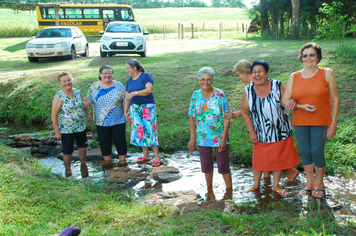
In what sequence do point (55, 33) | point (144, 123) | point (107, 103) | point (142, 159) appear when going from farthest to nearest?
point (55, 33) → point (142, 159) → point (144, 123) → point (107, 103)

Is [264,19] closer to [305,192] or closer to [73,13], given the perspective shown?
[73,13]

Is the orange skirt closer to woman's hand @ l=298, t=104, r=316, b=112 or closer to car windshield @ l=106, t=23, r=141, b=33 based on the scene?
woman's hand @ l=298, t=104, r=316, b=112

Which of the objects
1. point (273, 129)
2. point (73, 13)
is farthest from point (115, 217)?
point (73, 13)

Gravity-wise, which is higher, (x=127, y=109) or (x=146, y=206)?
(x=127, y=109)

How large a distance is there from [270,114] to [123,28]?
14401 millimetres

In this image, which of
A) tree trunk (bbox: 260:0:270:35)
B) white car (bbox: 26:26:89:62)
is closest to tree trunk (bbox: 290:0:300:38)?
tree trunk (bbox: 260:0:270:35)

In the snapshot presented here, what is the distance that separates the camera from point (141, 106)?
→ 6258 mm

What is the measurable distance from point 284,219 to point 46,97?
832cm

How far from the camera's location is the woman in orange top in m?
4.21

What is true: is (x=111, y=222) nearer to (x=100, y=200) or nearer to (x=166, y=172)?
(x=100, y=200)

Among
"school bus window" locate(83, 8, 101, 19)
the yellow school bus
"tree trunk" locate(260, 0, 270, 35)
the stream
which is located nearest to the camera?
the stream

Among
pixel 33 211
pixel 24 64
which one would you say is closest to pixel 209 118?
pixel 33 211

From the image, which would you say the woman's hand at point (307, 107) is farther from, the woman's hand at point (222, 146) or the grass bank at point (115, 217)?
the grass bank at point (115, 217)

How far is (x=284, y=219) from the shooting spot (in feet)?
12.2
